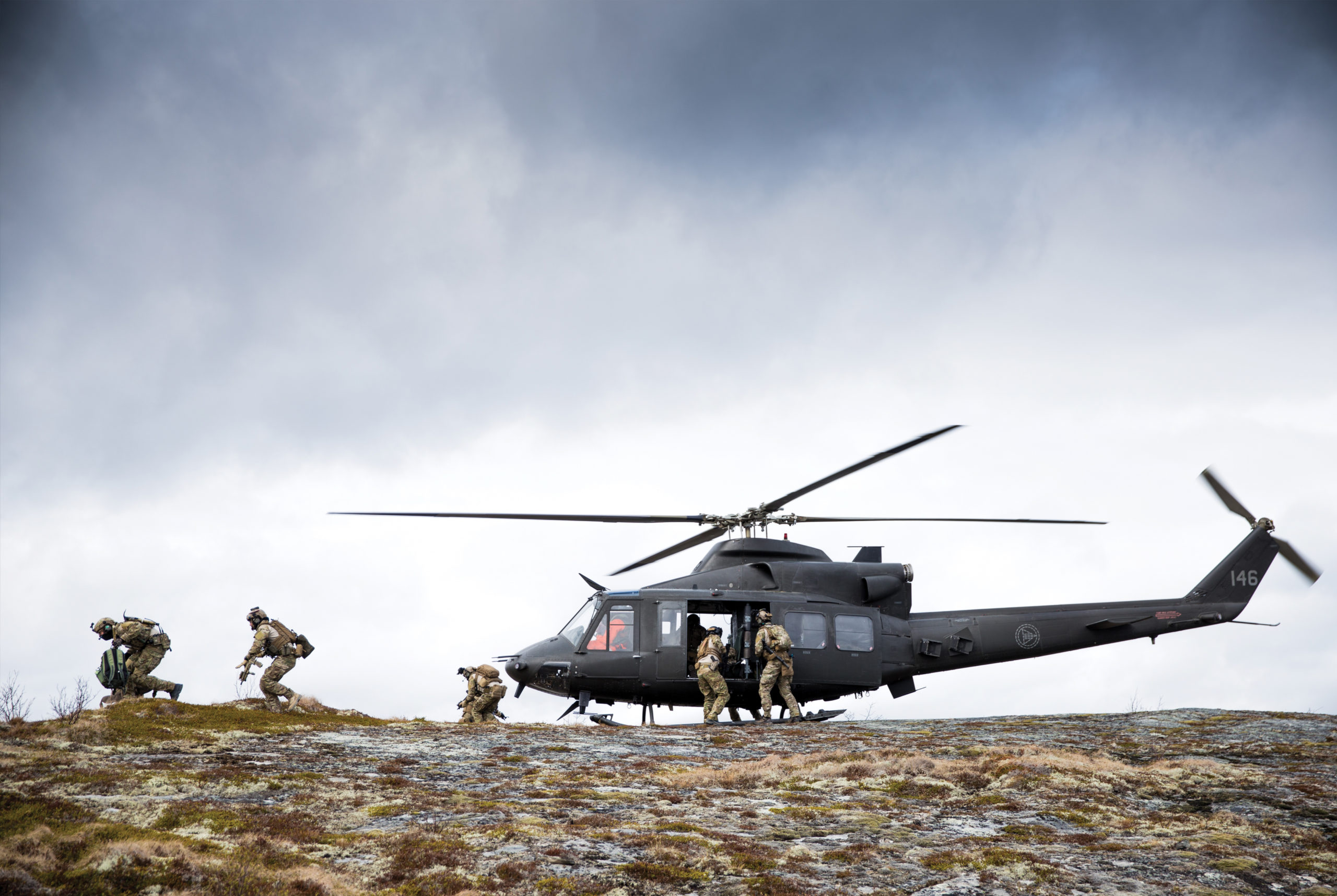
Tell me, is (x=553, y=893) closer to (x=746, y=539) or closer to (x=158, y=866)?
(x=158, y=866)

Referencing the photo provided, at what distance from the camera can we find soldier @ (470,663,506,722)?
1681 centimetres

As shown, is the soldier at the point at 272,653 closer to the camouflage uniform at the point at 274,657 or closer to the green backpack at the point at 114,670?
the camouflage uniform at the point at 274,657

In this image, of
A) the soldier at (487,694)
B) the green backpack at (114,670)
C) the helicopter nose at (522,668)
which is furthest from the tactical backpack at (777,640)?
the green backpack at (114,670)

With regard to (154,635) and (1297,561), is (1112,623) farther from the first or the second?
(154,635)

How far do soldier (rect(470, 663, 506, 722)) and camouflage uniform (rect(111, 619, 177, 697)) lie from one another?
482 cm

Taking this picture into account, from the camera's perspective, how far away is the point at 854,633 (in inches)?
692

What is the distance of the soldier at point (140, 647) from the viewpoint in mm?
14633

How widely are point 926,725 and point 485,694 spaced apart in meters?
7.53

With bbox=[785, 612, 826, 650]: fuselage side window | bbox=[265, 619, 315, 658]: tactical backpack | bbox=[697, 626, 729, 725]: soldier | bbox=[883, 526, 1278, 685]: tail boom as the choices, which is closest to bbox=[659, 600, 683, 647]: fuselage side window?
bbox=[697, 626, 729, 725]: soldier

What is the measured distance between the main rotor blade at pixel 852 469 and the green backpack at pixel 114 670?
10.9 meters

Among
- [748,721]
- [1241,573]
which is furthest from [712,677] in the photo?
[1241,573]

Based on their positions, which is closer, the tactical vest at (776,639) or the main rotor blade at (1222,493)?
the tactical vest at (776,639)

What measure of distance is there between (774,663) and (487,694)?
507 centimetres

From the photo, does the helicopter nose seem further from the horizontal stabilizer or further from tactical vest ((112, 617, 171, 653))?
the horizontal stabilizer
